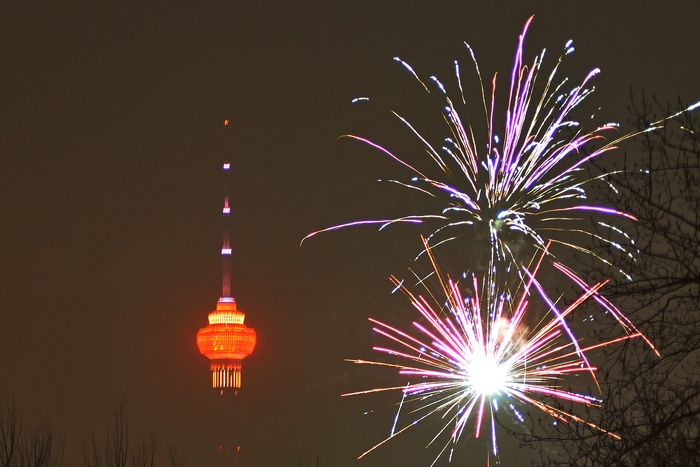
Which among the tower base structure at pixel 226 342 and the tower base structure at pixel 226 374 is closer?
the tower base structure at pixel 226 342

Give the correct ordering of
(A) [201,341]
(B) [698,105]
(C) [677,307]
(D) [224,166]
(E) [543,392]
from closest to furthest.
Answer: (C) [677,307] → (B) [698,105] → (E) [543,392] → (D) [224,166] → (A) [201,341]

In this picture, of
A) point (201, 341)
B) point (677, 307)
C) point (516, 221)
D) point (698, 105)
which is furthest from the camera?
point (201, 341)

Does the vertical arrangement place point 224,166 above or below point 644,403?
above

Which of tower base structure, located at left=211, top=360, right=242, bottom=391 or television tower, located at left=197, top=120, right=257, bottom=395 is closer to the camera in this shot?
television tower, located at left=197, top=120, right=257, bottom=395

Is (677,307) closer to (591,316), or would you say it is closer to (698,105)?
(591,316)

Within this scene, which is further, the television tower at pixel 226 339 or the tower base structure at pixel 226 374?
the tower base structure at pixel 226 374

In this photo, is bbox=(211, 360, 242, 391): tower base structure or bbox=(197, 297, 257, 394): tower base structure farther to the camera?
bbox=(211, 360, 242, 391): tower base structure

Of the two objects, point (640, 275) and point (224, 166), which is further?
point (224, 166)

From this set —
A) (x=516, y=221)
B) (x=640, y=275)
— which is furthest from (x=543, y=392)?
(x=516, y=221)
